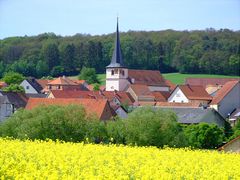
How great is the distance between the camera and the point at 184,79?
124875 mm

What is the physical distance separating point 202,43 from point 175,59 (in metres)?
7.12

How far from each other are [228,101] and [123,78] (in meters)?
32.0

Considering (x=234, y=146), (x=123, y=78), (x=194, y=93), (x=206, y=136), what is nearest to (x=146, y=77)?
(x=123, y=78)

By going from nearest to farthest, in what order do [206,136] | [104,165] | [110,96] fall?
[104,165] → [206,136] → [110,96]

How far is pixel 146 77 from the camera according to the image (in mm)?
115625

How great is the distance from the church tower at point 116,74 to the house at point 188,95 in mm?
14361

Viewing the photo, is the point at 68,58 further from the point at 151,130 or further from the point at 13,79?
the point at 151,130

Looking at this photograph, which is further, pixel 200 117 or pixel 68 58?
pixel 68 58

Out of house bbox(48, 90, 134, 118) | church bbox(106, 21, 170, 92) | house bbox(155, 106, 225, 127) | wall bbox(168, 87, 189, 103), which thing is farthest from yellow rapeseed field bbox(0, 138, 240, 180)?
church bbox(106, 21, 170, 92)

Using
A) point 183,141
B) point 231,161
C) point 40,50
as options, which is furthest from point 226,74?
point 231,161

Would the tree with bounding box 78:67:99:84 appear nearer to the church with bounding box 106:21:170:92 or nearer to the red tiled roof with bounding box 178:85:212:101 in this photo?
the church with bounding box 106:21:170:92

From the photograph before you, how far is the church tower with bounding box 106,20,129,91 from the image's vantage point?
339 feet

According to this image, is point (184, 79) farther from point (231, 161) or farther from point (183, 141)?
point (231, 161)

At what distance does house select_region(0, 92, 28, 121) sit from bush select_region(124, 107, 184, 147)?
20240mm
